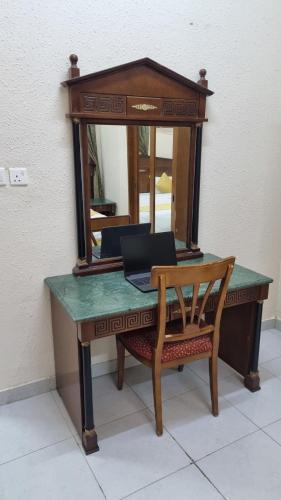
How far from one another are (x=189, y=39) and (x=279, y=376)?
204 cm

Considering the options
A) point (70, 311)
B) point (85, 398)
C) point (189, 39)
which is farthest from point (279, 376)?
point (189, 39)

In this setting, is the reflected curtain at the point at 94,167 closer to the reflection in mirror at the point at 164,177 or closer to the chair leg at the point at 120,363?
Result: the reflection in mirror at the point at 164,177

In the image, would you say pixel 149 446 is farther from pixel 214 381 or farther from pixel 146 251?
pixel 146 251

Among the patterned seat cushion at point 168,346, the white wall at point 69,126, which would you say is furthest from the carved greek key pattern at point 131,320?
the white wall at point 69,126

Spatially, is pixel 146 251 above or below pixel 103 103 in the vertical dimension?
below

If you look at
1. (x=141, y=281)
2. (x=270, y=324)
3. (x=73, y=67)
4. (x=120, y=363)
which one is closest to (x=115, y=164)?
(x=73, y=67)

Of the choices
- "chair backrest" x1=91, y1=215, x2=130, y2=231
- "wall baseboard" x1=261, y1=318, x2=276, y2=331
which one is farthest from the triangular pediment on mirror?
"wall baseboard" x1=261, y1=318, x2=276, y2=331

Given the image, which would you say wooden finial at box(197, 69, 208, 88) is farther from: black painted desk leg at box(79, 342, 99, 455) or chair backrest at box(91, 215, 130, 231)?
black painted desk leg at box(79, 342, 99, 455)

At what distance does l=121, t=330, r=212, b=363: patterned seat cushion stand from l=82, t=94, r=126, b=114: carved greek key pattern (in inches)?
45.2

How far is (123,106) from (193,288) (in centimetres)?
98

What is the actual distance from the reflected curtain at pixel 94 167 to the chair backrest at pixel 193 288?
64 cm

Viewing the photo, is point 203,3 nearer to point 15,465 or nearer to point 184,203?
point 184,203

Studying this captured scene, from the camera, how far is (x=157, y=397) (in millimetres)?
1775

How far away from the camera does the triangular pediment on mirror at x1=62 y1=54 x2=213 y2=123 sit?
1775 millimetres
